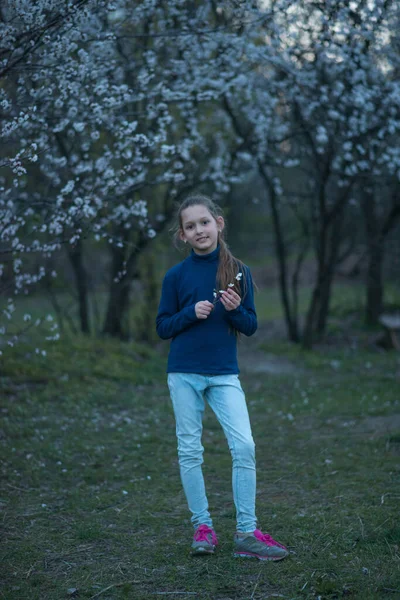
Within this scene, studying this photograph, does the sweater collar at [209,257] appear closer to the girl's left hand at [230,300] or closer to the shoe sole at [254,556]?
the girl's left hand at [230,300]

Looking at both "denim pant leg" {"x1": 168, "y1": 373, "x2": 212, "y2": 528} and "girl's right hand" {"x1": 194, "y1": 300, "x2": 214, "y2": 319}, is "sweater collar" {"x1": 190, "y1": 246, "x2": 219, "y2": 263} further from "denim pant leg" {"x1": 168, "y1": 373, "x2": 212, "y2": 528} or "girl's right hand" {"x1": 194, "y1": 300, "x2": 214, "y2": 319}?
"denim pant leg" {"x1": 168, "y1": 373, "x2": 212, "y2": 528}

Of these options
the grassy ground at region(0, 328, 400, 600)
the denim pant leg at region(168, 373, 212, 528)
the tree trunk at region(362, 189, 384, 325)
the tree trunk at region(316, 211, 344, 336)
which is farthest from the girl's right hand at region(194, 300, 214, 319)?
the tree trunk at region(316, 211, 344, 336)

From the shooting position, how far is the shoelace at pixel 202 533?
3.51m

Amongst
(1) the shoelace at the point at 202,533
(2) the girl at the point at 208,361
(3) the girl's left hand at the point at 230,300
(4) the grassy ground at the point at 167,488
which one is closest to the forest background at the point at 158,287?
(4) the grassy ground at the point at 167,488

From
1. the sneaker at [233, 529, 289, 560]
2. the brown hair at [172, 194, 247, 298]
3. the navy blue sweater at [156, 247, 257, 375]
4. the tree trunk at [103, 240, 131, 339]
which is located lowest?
the sneaker at [233, 529, 289, 560]

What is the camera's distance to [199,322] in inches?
141

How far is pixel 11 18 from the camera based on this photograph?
4617mm

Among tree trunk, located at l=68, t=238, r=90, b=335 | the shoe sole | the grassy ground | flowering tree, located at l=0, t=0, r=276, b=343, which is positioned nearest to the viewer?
the grassy ground

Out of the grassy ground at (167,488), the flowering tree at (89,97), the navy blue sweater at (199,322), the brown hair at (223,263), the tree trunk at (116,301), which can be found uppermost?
the flowering tree at (89,97)

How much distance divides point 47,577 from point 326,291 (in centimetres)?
842

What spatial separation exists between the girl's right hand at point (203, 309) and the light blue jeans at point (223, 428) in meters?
0.33

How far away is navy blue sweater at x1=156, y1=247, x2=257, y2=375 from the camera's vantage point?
3520 mm

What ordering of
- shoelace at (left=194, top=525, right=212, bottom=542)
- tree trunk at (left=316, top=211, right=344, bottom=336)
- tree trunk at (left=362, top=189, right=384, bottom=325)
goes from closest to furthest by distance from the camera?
shoelace at (left=194, top=525, right=212, bottom=542), tree trunk at (left=316, top=211, right=344, bottom=336), tree trunk at (left=362, top=189, right=384, bottom=325)

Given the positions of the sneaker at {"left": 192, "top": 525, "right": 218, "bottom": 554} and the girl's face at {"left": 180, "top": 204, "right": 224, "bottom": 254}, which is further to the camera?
the girl's face at {"left": 180, "top": 204, "right": 224, "bottom": 254}
